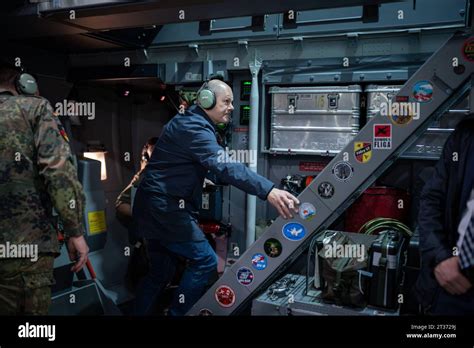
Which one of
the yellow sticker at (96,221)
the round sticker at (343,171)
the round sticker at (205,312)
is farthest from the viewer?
the yellow sticker at (96,221)

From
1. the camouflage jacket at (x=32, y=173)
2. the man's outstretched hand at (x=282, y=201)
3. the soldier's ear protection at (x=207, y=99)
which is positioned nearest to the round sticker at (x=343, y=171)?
the man's outstretched hand at (x=282, y=201)

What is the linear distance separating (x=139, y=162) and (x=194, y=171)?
10.6 feet

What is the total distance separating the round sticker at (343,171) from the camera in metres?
2.85

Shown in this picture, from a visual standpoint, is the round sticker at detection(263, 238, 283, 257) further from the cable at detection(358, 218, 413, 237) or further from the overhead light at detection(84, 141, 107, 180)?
the overhead light at detection(84, 141, 107, 180)

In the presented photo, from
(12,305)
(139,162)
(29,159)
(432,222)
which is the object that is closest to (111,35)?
(139,162)

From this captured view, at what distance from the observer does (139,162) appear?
20.8 feet

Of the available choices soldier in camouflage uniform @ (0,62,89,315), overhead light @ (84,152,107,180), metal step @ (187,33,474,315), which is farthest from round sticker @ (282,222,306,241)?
overhead light @ (84,152,107,180)

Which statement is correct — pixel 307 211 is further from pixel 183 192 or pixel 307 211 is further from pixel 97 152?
pixel 97 152

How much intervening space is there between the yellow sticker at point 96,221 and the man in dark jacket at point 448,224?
2729 mm

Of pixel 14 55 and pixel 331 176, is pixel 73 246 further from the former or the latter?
pixel 14 55

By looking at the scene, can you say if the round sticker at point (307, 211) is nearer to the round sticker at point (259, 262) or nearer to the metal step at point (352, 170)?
the metal step at point (352, 170)

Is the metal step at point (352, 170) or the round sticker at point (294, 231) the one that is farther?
the round sticker at point (294, 231)

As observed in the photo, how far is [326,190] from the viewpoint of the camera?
114 inches

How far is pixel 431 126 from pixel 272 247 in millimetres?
2149
